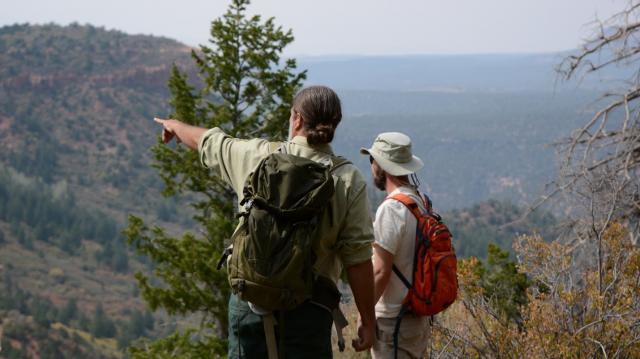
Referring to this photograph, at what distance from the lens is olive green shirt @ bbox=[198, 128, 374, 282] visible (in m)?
2.86

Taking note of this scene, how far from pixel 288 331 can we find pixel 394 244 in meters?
0.74

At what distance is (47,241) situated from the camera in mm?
64625

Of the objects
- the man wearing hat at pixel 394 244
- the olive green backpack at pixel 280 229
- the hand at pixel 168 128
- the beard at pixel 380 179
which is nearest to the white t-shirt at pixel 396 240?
the man wearing hat at pixel 394 244

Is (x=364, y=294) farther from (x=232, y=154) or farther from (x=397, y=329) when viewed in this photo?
(x=232, y=154)

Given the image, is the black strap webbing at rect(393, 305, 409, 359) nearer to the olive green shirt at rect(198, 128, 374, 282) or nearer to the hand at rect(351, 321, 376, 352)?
the hand at rect(351, 321, 376, 352)

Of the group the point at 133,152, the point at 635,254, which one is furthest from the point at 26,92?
the point at 635,254

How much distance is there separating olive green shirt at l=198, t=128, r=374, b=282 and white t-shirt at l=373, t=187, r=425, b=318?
42 centimetres

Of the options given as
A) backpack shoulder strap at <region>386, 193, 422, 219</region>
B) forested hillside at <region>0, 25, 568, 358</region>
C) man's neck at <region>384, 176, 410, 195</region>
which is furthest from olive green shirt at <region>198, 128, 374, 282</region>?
forested hillside at <region>0, 25, 568, 358</region>

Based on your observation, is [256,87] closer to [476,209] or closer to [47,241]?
[47,241]

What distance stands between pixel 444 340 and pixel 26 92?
317ft

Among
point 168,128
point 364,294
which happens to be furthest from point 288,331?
point 168,128

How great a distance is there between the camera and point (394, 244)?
3385mm

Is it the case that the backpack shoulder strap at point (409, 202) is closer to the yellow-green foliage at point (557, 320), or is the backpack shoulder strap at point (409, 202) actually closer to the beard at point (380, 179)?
the beard at point (380, 179)

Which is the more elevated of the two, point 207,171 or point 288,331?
point 288,331
